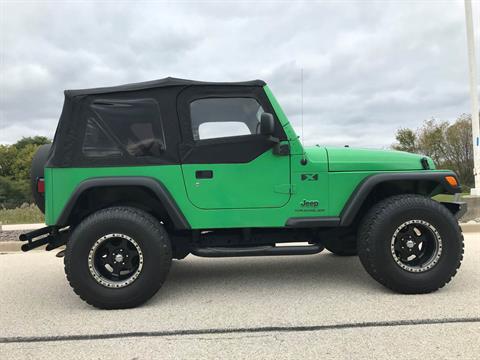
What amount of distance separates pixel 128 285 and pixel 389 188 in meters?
2.70

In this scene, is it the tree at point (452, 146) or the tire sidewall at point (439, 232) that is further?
the tree at point (452, 146)

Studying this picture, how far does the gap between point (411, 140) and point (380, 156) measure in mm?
29546

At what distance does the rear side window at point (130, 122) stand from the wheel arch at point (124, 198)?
355 millimetres

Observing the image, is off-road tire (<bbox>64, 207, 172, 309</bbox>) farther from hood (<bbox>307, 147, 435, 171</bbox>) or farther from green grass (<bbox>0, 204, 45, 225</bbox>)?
green grass (<bbox>0, 204, 45, 225</bbox>)

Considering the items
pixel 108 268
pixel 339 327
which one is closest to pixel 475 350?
pixel 339 327

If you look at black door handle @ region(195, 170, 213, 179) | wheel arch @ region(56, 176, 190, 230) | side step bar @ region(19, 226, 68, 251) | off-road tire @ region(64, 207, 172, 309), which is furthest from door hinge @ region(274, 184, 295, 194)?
side step bar @ region(19, 226, 68, 251)

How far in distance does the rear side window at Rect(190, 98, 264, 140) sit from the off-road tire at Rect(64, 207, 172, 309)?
1.03m

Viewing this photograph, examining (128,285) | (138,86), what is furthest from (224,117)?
(128,285)

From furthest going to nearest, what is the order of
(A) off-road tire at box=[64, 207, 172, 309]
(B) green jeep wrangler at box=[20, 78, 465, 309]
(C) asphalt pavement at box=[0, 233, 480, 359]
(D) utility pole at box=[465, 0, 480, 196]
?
(D) utility pole at box=[465, 0, 480, 196] → (B) green jeep wrangler at box=[20, 78, 465, 309] → (A) off-road tire at box=[64, 207, 172, 309] → (C) asphalt pavement at box=[0, 233, 480, 359]

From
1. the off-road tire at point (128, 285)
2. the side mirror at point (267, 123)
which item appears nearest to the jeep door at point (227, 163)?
the side mirror at point (267, 123)

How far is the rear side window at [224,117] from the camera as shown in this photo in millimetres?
3852

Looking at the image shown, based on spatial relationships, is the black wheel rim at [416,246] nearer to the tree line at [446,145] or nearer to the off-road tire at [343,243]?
the off-road tire at [343,243]

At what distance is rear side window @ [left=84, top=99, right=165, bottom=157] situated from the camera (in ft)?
12.4

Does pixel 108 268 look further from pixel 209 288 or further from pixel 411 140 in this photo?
pixel 411 140
